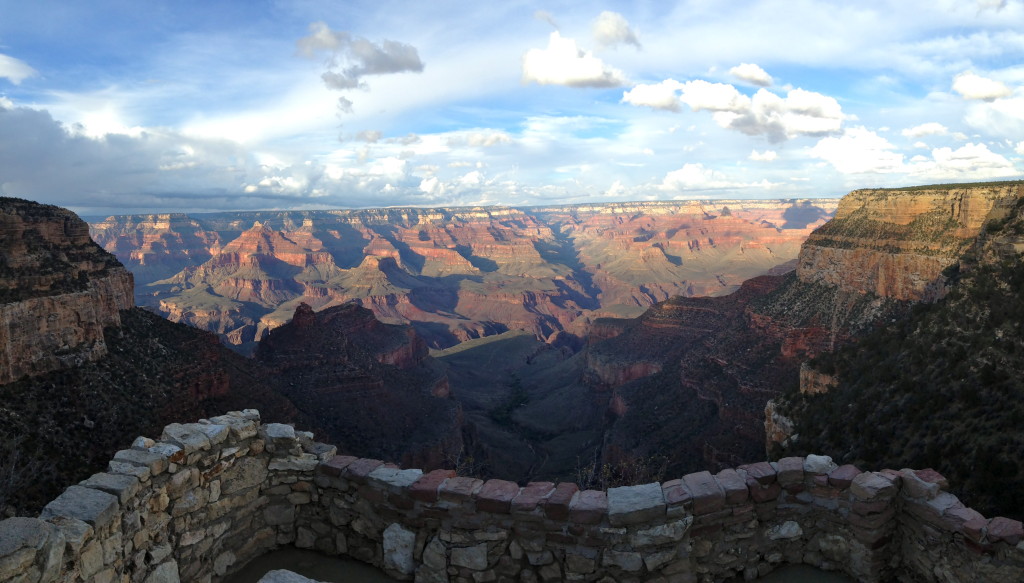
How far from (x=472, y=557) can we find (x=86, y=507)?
16.6 ft

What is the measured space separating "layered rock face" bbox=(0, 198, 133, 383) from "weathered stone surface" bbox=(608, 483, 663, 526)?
105 ft

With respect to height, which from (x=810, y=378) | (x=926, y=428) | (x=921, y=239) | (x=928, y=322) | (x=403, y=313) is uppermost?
(x=921, y=239)

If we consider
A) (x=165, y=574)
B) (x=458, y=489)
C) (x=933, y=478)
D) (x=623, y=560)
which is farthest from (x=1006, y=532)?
(x=165, y=574)

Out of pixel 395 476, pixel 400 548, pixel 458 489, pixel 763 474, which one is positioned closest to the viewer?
pixel 458 489

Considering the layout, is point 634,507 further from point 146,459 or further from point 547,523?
point 146,459

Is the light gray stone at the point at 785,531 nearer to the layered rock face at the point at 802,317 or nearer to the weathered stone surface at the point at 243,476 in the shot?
the weathered stone surface at the point at 243,476

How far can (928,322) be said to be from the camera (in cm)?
2555

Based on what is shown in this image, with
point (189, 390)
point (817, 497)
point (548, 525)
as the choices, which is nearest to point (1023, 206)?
point (817, 497)

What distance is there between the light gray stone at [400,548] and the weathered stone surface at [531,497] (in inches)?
74.5

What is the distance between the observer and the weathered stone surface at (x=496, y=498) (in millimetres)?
8148

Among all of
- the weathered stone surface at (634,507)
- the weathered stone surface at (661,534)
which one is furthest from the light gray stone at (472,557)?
the weathered stone surface at (661,534)

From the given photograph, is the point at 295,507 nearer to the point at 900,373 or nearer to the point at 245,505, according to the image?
the point at 245,505

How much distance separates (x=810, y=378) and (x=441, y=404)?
128 feet

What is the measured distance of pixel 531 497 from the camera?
326 inches
